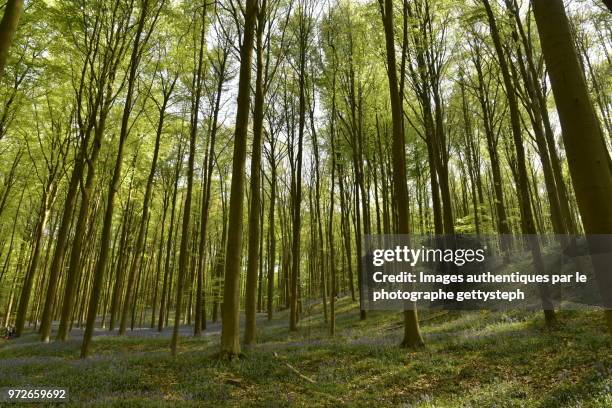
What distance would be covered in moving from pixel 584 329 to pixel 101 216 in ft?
101

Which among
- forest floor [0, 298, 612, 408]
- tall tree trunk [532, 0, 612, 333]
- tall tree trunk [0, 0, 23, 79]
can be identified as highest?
tall tree trunk [0, 0, 23, 79]

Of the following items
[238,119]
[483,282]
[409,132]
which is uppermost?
[409,132]

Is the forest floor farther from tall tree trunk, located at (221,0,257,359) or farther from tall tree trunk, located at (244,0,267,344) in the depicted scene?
tall tree trunk, located at (244,0,267,344)

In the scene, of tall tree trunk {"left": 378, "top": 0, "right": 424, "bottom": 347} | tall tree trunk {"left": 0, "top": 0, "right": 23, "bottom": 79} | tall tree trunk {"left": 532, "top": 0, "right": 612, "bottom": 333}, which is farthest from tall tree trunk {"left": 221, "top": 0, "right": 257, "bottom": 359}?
tall tree trunk {"left": 532, "top": 0, "right": 612, "bottom": 333}

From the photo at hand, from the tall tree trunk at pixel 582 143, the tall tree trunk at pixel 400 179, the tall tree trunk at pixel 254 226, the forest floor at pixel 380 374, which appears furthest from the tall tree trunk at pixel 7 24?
the tall tree trunk at pixel 400 179

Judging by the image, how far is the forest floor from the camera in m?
5.88

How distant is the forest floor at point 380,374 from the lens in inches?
231

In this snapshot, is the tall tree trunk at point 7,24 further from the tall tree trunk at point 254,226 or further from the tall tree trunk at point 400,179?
the tall tree trunk at point 400,179

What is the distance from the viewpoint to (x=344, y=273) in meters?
47.7

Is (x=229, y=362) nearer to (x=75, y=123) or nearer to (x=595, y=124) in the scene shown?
(x=595, y=124)

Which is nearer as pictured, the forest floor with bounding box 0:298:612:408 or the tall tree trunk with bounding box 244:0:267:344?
the forest floor with bounding box 0:298:612:408

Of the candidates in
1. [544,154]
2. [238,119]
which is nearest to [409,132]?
[544,154]

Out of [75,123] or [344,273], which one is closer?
[75,123]

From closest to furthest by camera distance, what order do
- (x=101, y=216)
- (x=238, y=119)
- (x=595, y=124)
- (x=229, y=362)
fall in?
1. (x=595, y=124)
2. (x=229, y=362)
3. (x=238, y=119)
4. (x=101, y=216)
